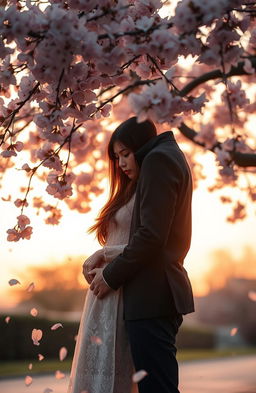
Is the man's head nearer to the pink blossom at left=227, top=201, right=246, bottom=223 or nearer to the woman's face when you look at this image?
the woman's face

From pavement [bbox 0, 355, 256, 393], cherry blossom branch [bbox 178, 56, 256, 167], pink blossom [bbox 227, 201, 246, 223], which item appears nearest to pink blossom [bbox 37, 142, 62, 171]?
cherry blossom branch [bbox 178, 56, 256, 167]

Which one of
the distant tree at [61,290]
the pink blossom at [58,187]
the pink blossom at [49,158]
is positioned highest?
the distant tree at [61,290]

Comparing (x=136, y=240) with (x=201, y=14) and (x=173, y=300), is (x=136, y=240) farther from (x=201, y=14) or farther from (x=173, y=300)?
(x=201, y=14)

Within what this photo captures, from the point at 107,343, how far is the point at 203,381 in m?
6.81

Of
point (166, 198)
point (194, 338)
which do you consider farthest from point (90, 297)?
point (194, 338)

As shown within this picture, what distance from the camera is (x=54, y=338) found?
15211mm

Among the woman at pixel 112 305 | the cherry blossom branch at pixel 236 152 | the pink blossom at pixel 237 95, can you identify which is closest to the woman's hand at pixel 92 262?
the woman at pixel 112 305

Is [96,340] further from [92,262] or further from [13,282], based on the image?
[13,282]

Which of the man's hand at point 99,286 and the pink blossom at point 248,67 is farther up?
the pink blossom at point 248,67

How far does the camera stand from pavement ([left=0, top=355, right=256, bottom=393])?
868 cm

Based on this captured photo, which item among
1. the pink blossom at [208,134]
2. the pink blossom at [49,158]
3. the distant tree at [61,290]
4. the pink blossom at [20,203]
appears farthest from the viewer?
the distant tree at [61,290]

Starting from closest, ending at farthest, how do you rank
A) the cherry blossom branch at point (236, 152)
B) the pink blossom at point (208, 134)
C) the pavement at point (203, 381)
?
the pink blossom at point (208, 134)
the cherry blossom branch at point (236, 152)
the pavement at point (203, 381)

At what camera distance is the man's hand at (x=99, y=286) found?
3.47 m

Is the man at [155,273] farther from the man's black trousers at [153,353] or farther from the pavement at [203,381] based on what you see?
the pavement at [203,381]
